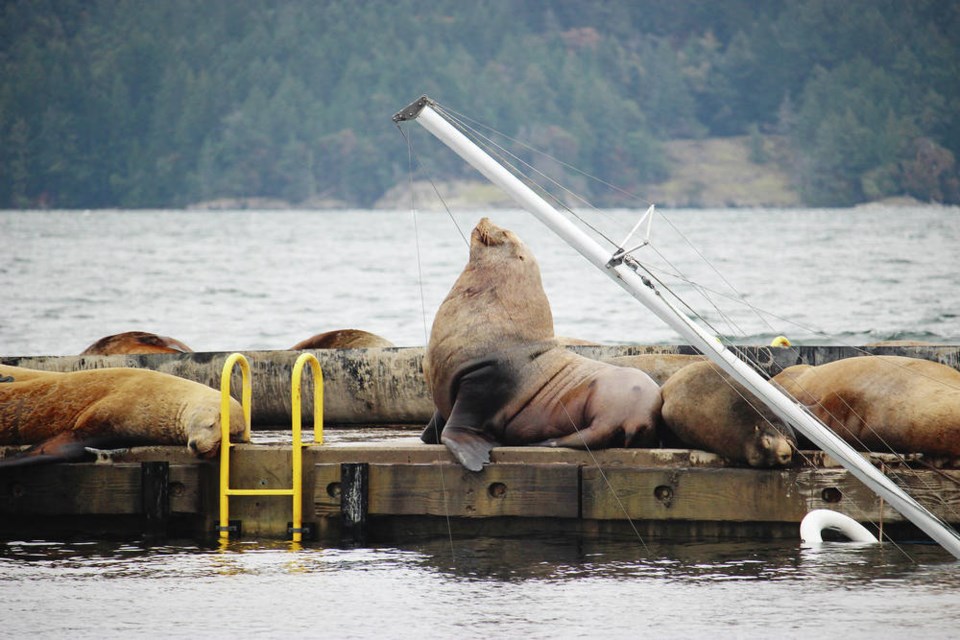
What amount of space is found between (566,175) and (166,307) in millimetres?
74261

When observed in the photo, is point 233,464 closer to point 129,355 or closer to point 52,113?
point 129,355

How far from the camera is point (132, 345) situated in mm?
16328

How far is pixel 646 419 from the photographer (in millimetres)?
11031

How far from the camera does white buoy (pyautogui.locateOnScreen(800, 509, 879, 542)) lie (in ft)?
33.1

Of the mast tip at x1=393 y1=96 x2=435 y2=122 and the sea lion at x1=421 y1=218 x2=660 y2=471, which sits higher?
the mast tip at x1=393 y1=96 x2=435 y2=122

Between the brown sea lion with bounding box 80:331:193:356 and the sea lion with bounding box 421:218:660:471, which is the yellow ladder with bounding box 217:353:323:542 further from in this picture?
the brown sea lion with bounding box 80:331:193:356

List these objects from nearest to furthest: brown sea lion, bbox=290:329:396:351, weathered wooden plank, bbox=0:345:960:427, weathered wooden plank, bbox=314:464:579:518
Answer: weathered wooden plank, bbox=314:464:579:518
weathered wooden plank, bbox=0:345:960:427
brown sea lion, bbox=290:329:396:351

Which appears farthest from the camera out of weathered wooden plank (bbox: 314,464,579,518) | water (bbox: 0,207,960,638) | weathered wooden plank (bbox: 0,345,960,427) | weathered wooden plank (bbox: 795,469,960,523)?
weathered wooden plank (bbox: 0,345,960,427)

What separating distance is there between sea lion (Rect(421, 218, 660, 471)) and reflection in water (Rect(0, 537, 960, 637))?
954mm

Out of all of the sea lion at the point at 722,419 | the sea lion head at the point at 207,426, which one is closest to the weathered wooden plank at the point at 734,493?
the sea lion at the point at 722,419

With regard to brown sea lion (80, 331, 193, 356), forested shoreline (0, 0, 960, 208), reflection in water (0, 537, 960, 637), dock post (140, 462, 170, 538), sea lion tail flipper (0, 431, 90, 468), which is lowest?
reflection in water (0, 537, 960, 637)

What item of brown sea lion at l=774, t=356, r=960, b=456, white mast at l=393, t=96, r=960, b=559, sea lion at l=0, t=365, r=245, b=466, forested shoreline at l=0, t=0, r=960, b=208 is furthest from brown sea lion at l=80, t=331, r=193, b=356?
forested shoreline at l=0, t=0, r=960, b=208

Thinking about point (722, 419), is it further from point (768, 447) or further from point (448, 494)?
point (448, 494)

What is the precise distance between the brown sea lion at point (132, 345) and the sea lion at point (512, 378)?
16.1 ft
